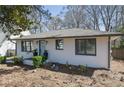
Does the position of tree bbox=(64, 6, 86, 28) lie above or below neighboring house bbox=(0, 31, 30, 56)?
above

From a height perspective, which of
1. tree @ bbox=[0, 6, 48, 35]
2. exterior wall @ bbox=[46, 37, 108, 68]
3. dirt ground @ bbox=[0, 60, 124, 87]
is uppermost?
tree @ bbox=[0, 6, 48, 35]

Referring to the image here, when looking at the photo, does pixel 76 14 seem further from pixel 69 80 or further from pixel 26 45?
pixel 69 80

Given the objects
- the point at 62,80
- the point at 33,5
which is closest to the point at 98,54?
the point at 62,80

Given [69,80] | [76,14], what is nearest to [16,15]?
[69,80]

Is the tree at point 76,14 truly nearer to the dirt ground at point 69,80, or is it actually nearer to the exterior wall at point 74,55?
the exterior wall at point 74,55

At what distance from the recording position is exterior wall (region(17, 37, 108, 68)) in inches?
620

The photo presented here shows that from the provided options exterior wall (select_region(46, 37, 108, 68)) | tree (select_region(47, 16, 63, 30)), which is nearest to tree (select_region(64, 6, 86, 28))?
tree (select_region(47, 16, 63, 30))

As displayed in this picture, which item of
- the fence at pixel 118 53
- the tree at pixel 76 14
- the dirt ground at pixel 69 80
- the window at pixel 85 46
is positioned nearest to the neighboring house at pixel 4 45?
the fence at pixel 118 53

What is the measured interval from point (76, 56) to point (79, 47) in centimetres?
73

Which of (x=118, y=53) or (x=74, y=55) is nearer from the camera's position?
(x=74, y=55)

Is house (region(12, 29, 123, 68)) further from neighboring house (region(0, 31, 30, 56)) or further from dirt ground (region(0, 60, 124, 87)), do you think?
neighboring house (region(0, 31, 30, 56))

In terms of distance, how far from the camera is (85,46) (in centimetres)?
1667
